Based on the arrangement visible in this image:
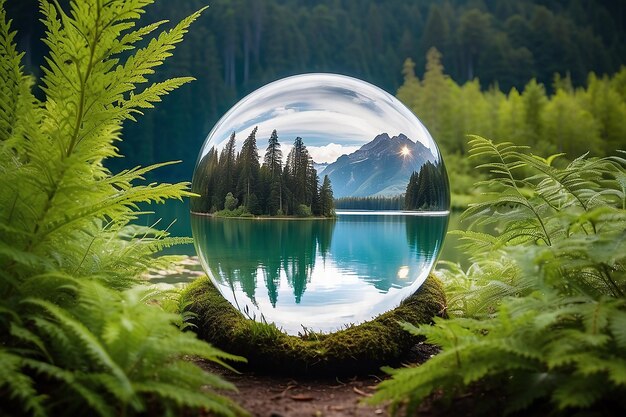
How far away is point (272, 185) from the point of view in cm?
383

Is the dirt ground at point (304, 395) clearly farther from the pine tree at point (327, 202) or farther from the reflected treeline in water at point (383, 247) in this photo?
the pine tree at point (327, 202)

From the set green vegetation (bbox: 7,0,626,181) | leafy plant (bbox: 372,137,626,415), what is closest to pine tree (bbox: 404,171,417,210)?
leafy plant (bbox: 372,137,626,415)

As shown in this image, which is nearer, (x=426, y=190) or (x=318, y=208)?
(x=318, y=208)

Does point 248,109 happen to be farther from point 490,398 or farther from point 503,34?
point 503,34

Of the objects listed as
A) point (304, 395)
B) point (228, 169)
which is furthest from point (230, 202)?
point (304, 395)

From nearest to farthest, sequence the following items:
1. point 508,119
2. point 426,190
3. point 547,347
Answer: point 547,347 < point 426,190 < point 508,119

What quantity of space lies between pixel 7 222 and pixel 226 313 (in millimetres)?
1754

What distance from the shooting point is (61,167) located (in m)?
3.04

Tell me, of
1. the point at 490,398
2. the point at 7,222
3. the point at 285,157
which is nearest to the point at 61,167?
the point at 7,222

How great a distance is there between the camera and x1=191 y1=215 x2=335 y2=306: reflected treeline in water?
3.77 metres

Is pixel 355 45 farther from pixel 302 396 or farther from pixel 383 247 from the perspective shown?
pixel 302 396

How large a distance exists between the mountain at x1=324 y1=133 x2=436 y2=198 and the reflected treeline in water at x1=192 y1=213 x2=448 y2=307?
0.19m

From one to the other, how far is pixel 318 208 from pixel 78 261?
1.66m

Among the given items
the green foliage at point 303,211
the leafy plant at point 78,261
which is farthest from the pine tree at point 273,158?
the leafy plant at point 78,261
